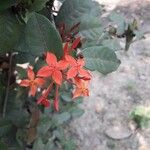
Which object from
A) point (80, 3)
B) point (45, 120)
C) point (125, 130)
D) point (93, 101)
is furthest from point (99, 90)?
point (80, 3)

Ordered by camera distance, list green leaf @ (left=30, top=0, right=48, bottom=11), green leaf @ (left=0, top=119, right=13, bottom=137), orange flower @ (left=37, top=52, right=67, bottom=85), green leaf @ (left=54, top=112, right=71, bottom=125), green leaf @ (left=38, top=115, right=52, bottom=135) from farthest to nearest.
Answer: green leaf @ (left=54, top=112, right=71, bottom=125) → green leaf @ (left=38, top=115, right=52, bottom=135) → green leaf @ (left=0, top=119, right=13, bottom=137) → green leaf @ (left=30, top=0, right=48, bottom=11) → orange flower @ (left=37, top=52, right=67, bottom=85)

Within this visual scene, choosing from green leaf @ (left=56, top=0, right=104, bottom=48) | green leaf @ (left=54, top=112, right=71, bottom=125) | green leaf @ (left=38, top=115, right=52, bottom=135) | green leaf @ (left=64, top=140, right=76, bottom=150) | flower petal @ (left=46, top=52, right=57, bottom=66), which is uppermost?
flower petal @ (left=46, top=52, right=57, bottom=66)

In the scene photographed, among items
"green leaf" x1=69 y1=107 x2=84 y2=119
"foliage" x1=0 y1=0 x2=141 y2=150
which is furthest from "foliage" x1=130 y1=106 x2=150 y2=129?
"foliage" x1=0 y1=0 x2=141 y2=150

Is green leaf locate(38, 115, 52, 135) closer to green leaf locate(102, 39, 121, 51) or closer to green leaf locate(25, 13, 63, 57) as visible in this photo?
green leaf locate(102, 39, 121, 51)

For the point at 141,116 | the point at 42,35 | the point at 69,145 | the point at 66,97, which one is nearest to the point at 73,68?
the point at 42,35

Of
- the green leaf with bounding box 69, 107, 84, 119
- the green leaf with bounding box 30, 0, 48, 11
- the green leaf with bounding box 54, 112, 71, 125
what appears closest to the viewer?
the green leaf with bounding box 30, 0, 48, 11

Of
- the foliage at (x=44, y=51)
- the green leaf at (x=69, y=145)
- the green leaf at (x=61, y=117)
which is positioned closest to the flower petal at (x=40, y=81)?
the foliage at (x=44, y=51)

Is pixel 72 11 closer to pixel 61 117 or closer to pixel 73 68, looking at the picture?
pixel 73 68
